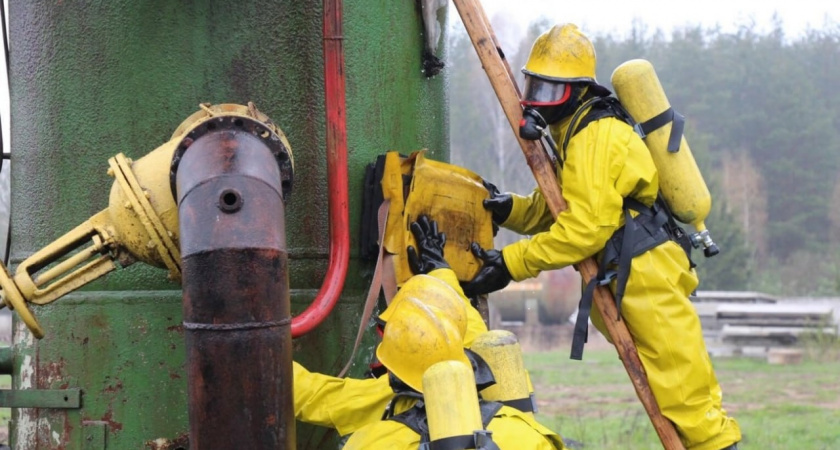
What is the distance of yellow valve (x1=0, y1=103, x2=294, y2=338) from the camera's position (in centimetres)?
321

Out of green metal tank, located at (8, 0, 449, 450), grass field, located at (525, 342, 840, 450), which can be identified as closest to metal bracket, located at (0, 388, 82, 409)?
green metal tank, located at (8, 0, 449, 450)

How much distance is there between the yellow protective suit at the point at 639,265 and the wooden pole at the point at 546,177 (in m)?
0.04

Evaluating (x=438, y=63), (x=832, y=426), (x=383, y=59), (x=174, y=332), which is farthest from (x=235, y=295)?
(x=832, y=426)

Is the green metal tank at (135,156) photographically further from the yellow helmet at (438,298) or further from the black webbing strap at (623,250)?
the black webbing strap at (623,250)

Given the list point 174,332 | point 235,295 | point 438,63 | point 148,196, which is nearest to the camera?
point 235,295

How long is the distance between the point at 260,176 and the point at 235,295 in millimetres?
374

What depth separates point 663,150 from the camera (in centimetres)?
420

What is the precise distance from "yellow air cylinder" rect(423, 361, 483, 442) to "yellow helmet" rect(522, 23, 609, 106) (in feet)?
5.34

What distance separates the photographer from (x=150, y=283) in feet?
12.4

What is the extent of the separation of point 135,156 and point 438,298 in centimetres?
134

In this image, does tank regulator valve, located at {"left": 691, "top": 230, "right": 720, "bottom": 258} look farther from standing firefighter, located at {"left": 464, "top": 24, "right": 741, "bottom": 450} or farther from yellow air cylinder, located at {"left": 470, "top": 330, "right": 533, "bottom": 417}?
yellow air cylinder, located at {"left": 470, "top": 330, "right": 533, "bottom": 417}

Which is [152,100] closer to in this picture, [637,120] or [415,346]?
[415,346]

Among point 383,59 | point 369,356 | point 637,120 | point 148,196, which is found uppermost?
point 383,59

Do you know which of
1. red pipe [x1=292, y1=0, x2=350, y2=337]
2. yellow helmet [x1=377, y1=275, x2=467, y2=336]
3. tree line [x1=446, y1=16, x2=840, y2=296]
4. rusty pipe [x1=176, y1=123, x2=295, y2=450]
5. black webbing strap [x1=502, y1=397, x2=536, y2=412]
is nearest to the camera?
rusty pipe [x1=176, y1=123, x2=295, y2=450]
